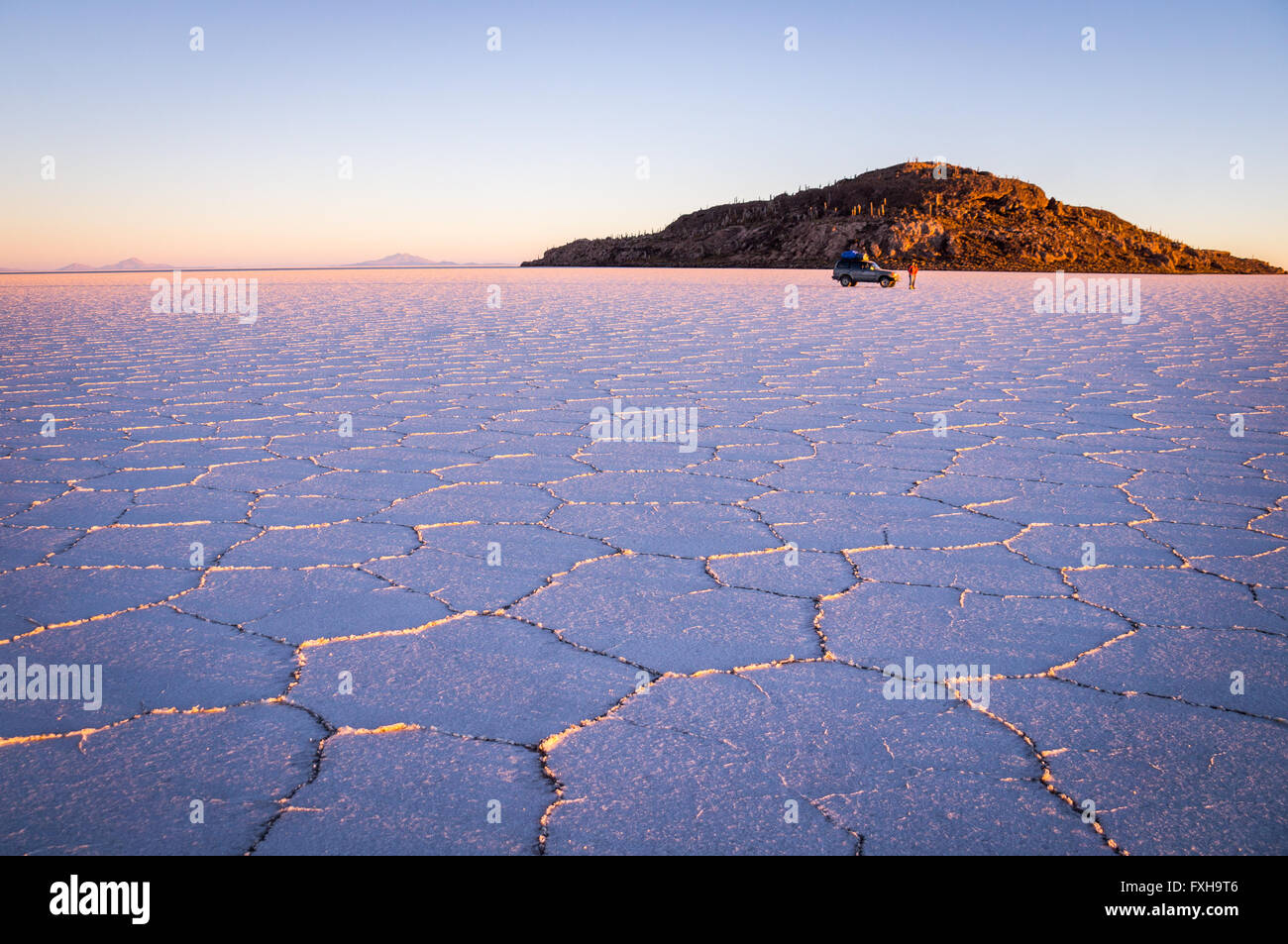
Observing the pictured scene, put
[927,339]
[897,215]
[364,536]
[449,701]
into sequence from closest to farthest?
[449,701]
[364,536]
[927,339]
[897,215]

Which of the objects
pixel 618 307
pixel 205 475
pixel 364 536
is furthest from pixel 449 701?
pixel 618 307

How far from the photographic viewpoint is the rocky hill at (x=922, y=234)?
67125 mm

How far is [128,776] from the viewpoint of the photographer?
142 cm

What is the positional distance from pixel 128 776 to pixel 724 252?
293ft

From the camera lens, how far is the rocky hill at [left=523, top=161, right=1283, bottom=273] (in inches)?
2643

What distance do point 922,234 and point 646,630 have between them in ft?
243

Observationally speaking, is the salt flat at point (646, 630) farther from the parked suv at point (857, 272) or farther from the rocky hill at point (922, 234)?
the rocky hill at point (922, 234)

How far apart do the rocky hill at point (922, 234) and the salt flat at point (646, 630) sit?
61.2 m

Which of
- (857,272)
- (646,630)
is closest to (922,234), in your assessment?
(857,272)

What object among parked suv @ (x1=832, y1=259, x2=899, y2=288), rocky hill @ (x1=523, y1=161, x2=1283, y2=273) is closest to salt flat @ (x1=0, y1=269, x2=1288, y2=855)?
parked suv @ (x1=832, y1=259, x2=899, y2=288)

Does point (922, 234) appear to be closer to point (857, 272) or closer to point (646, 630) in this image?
point (857, 272)

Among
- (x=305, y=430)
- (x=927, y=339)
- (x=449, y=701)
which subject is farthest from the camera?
(x=927, y=339)

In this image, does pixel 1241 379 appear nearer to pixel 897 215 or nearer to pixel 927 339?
pixel 927 339
